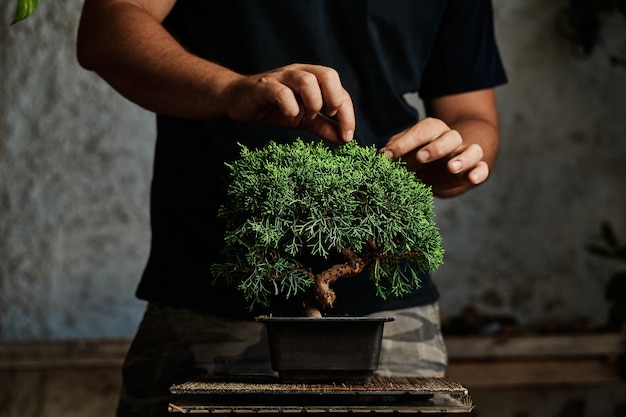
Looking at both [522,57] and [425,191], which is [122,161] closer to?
[522,57]

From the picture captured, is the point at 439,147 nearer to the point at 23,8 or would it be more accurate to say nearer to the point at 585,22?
the point at 23,8

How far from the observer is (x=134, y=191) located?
10.5 ft

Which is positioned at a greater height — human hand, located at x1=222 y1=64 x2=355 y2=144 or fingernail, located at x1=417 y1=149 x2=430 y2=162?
human hand, located at x1=222 y1=64 x2=355 y2=144

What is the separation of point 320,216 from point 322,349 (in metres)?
0.17

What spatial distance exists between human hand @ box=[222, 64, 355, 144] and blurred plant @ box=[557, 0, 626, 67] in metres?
2.37

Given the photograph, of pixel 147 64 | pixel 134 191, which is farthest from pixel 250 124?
pixel 134 191

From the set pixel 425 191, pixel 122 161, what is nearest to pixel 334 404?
pixel 425 191

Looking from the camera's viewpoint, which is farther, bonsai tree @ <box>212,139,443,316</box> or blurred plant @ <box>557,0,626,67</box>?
blurred plant @ <box>557,0,626,67</box>

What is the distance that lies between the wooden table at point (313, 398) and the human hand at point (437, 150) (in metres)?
0.33

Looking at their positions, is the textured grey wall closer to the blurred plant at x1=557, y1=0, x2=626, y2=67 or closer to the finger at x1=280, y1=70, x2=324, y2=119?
the blurred plant at x1=557, y1=0, x2=626, y2=67

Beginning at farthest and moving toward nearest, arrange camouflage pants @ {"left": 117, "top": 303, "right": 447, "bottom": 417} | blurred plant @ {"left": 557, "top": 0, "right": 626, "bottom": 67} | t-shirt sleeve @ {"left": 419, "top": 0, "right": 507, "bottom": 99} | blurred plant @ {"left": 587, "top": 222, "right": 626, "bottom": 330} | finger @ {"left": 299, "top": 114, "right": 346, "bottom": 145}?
blurred plant @ {"left": 557, "top": 0, "right": 626, "bottom": 67}, blurred plant @ {"left": 587, "top": 222, "right": 626, "bottom": 330}, t-shirt sleeve @ {"left": 419, "top": 0, "right": 507, "bottom": 99}, camouflage pants @ {"left": 117, "top": 303, "right": 447, "bottom": 417}, finger @ {"left": 299, "top": 114, "right": 346, "bottom": 145}

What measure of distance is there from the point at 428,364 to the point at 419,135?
20.2 inches

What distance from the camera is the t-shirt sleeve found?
176 cm

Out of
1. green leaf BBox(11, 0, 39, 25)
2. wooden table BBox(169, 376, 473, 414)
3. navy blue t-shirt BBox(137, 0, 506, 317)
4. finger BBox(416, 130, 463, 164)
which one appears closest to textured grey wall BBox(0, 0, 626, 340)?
navy blue t-shirt BBox(137, 0, 506, 317)
